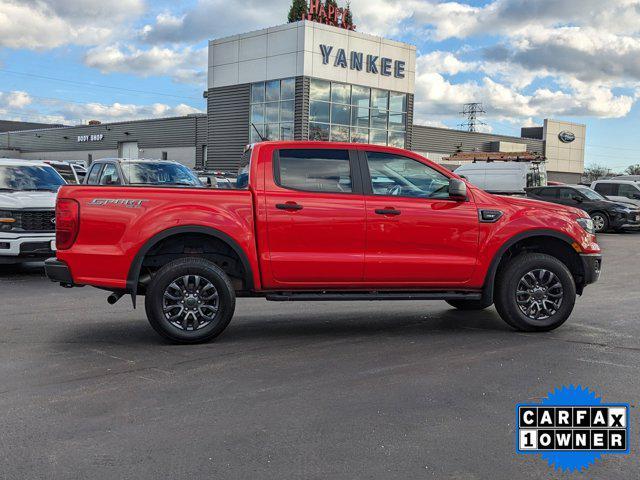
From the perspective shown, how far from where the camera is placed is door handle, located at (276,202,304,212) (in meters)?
6.35

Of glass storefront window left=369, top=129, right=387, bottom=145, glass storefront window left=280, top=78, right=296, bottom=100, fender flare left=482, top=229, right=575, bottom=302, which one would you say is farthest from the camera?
glass storefront window left=369, top=129, right=387, bottom=145

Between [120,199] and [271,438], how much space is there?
3033mm

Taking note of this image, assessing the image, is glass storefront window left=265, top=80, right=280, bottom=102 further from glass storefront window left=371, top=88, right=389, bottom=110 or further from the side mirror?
the side mirror

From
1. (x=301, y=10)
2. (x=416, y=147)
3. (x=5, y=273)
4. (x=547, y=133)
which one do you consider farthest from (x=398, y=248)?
(x=547, y=133)

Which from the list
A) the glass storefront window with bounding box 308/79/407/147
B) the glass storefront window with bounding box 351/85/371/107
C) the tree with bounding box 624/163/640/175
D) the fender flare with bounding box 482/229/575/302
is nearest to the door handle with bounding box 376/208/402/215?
the fender flare with bounding box 482/229/575/302

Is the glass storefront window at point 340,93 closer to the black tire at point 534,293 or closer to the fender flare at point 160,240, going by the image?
the black tire at point 534,293

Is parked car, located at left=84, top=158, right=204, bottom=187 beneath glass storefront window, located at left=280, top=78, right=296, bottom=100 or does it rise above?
beneath

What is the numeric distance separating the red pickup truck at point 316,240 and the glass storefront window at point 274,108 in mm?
Answer: 27637

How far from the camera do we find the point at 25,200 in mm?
10352

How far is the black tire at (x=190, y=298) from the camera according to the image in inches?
244

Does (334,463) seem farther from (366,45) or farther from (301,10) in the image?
(301,10)

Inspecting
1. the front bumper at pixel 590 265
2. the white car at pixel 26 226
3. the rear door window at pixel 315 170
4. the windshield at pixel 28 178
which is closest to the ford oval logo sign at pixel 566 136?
the windshield at pixel 28 178

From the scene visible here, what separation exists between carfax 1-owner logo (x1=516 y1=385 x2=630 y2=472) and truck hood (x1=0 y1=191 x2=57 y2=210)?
8.22 meters

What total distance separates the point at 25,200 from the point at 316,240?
19.7 feet
